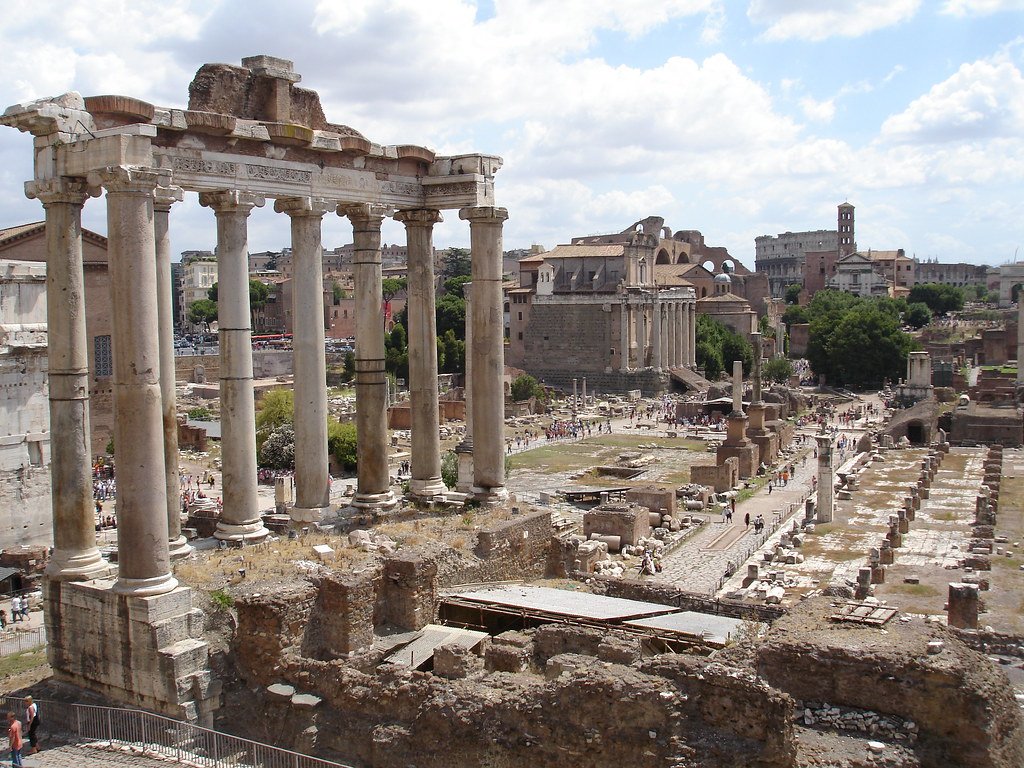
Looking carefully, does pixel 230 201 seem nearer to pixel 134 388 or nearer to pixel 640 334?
pixel 134 388

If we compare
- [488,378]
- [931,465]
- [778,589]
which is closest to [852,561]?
[778,589]

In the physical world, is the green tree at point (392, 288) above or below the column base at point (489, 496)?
above

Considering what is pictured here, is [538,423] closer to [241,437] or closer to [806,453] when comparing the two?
[806,453]

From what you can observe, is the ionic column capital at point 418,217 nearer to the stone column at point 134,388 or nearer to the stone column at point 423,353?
the stone column at point 423,353

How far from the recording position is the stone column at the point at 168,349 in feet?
45.0

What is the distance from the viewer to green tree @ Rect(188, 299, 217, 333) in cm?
10688

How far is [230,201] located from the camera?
47.5 ft

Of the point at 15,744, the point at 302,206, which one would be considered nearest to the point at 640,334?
the point at 302,206

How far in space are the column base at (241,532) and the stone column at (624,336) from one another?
6399 centimetres

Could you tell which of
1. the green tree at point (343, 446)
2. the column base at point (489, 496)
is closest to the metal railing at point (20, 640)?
the column base at point (489, 496)

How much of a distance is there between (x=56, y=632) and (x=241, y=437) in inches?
144

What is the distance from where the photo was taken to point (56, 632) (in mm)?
12375

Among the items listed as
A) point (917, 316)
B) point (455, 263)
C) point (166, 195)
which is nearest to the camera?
point (166, 195)

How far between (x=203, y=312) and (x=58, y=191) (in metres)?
98.2
